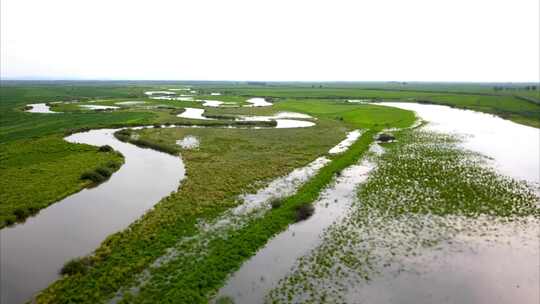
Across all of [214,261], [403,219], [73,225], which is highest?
[403,219]

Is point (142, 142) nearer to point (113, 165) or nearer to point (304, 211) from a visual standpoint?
point (113, 165)

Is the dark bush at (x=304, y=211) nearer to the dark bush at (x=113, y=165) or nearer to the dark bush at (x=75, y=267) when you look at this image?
the dark bush at (x=75, y=267)

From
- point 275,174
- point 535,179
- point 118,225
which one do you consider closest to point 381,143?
point 535,179

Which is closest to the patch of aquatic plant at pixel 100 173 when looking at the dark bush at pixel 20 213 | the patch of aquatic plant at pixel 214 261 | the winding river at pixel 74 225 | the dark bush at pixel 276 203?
the winding river at pixel 74 225

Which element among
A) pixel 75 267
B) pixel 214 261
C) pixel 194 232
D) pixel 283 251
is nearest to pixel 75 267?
pixel 75 267

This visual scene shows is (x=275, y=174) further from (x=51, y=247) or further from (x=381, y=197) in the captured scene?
(x=51, y=247)
